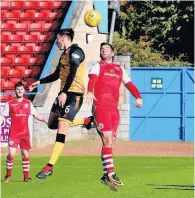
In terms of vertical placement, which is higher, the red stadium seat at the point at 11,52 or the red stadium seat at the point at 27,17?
the red stadium seat at the point at 27,17

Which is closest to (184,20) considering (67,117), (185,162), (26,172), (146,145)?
(146,145)

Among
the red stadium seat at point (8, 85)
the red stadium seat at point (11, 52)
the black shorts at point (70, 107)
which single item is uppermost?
the black shorts at point (70, 107)

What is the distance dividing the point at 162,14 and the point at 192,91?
53.9 ft

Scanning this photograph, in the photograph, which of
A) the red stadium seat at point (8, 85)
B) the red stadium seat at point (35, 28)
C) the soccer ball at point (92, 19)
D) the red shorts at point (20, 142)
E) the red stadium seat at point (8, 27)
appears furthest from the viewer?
the red stadium seat at point (8, 27)

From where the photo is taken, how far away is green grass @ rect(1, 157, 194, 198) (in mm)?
13852

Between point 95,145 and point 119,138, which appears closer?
point 95,145

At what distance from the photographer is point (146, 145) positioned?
94.7 ft

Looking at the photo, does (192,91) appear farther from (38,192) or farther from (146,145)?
(38,192)

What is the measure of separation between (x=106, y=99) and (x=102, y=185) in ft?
14.0

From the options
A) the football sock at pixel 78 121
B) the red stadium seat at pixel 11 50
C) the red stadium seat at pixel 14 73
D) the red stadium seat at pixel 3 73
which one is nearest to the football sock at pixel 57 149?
the football sock at pixel 78 121

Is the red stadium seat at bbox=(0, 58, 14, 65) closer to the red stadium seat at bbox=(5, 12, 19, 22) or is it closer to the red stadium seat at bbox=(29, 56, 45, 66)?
the red stadium seat at bbox=(29, 56, 45, 66)

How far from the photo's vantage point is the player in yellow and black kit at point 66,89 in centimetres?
1134

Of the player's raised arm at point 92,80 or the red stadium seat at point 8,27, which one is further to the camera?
the red stadium seat at point 8,27

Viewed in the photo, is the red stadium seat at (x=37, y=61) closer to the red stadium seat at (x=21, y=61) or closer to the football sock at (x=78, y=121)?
the red stadium seat at (x=21, y=61)
